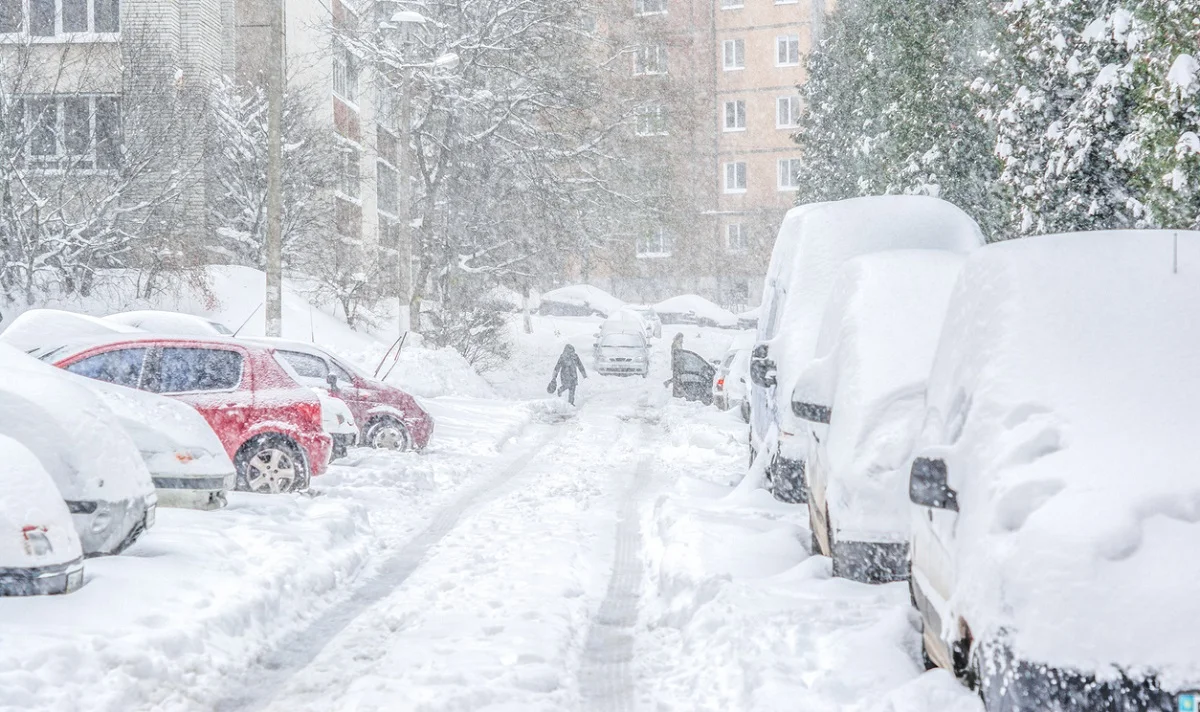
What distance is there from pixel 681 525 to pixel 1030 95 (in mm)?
6694

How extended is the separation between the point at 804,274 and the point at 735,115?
2272 inches

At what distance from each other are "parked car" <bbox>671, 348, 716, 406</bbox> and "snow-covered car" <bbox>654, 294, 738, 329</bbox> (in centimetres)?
2788

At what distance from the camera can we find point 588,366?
41156 mm

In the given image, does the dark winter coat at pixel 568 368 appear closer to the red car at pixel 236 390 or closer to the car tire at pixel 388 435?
the car tire at pixel 388 435

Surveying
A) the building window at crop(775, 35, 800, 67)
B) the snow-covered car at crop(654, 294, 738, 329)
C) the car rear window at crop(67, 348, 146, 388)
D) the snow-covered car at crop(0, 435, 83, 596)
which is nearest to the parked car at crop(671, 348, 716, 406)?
the car rear window at crop(67, 348, 146, 388)

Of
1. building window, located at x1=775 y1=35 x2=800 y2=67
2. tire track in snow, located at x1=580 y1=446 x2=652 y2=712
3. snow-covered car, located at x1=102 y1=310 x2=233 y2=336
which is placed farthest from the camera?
building window, located at x1=775 y1=35 x2=800 y2=67

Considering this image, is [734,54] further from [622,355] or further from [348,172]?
[348,172]

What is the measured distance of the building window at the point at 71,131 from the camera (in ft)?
84.8

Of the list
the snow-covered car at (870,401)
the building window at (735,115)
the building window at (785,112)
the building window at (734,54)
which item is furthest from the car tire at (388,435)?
the building window at (734,54)

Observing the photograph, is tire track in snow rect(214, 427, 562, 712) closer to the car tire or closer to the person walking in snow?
the car tire

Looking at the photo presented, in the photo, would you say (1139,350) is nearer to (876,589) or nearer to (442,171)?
(876,589)

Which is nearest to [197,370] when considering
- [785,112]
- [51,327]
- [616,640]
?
[51,327]

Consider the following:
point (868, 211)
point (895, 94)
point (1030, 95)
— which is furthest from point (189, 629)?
point (895, 94)

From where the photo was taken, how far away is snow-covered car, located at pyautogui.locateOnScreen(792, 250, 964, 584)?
6.98m
